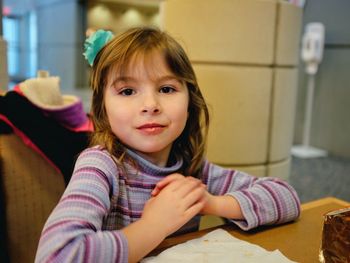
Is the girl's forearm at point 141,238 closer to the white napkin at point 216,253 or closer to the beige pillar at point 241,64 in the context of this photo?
the white napkin at point 216,253

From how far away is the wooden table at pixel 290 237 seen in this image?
70 cm

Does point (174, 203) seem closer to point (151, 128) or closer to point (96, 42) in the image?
point (151, 128)

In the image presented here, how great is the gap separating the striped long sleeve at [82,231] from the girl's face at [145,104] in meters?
0.12

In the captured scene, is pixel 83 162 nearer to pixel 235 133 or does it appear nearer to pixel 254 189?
pixel 254 189

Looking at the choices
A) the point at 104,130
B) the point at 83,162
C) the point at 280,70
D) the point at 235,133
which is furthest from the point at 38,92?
the point at 280,70

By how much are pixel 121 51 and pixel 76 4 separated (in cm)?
1017

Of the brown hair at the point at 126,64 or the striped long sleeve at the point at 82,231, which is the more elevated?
the brown hair at the point at 126,64

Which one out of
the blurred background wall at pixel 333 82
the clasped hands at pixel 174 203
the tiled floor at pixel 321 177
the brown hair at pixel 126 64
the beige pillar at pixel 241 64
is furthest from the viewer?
the blurred background wall at pixel 333 82

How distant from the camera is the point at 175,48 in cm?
84

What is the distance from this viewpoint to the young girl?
646mm

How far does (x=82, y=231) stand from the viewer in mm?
589

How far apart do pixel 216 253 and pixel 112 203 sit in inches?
9.5

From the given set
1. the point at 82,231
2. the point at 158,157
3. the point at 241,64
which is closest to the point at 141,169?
the point at 158,157

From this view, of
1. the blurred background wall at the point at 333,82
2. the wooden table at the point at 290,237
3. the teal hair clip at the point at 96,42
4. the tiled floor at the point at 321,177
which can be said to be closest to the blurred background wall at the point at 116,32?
the blurred background wall at the point at 333,82
